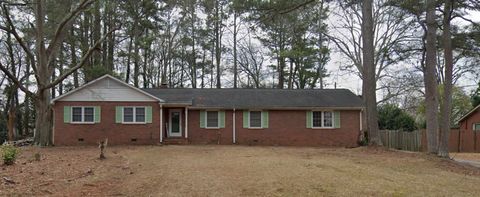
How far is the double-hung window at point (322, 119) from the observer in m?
28.5

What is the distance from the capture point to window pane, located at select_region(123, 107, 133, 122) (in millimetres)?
26859

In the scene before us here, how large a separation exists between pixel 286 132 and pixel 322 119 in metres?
2.34

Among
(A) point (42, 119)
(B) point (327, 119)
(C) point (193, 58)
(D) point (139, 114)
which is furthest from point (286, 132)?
(C) point (193, 58)

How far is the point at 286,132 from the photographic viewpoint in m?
28.4

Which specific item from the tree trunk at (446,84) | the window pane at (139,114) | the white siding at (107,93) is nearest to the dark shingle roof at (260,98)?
the window pane at (139,114)

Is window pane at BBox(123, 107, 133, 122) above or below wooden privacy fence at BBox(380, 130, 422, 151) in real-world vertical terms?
above

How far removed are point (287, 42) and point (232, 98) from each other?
46.5 ft

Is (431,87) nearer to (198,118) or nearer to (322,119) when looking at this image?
(322,119)

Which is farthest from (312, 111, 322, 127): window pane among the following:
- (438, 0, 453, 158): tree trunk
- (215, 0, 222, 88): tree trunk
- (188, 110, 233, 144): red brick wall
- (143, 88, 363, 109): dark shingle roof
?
(215, 0, 222, 88): tree trunk

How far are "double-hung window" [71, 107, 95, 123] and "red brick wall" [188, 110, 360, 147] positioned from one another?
5.63 meters

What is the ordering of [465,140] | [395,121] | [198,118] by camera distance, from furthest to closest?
[395,121] < [465,140] < [198,118]

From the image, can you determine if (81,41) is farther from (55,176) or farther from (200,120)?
(55,176)

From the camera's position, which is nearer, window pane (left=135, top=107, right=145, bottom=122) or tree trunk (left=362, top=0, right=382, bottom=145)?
tree trunk (left=362, top=0, right=382, bottom=145)

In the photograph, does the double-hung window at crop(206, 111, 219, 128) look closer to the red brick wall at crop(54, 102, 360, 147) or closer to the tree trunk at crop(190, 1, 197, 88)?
the red brick wall at crop(54, 102, 360, 147)
